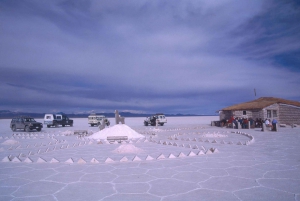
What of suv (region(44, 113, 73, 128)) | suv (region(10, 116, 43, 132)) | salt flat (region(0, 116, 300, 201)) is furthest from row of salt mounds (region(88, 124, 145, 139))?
suv (region(44, 113, 73, 128))

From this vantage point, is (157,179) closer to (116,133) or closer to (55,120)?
(116,133)

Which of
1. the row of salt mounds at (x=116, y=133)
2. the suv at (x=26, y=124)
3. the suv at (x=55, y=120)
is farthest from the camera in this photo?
the suv at (x=55, y=120)

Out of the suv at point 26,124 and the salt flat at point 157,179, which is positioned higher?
the suv at point 26,124

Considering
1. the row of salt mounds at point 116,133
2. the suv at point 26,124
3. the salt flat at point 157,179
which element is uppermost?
the suv at point 26,124

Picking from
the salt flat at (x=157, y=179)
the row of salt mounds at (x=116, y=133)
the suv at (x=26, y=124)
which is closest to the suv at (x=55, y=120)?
the suv at (x=26, y=124)

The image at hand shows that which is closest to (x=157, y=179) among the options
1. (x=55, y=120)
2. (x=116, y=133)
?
(x=116, y=133)

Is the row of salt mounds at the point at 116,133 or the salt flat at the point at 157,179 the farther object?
the row of salt mounds at the point at 116,133

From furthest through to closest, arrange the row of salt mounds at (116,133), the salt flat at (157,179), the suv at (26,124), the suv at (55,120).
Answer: the suv at (55,120) → the suv at (26,124) → the row of salt mounds at (116,133) → the salt flat at (157,179)

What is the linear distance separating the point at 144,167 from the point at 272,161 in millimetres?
4264

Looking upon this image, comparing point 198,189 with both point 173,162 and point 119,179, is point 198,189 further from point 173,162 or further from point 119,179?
point 173,162

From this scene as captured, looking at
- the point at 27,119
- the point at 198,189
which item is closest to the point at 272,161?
the point at 198,189

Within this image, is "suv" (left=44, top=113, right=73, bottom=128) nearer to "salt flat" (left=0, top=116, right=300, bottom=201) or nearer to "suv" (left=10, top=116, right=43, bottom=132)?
"suv" (left=10, top=116, right=43, bottom=132)

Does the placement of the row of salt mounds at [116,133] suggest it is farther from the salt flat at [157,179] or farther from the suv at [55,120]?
the suv at [55,120]

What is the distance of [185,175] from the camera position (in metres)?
5.77
